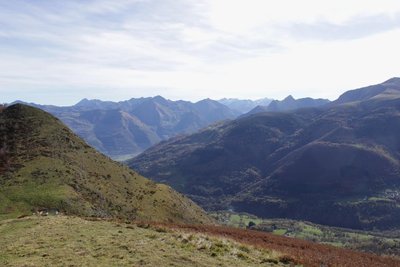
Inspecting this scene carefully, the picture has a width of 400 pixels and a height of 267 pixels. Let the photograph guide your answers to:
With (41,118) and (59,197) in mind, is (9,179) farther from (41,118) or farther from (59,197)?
(41,118)

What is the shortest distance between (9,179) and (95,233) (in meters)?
42.8

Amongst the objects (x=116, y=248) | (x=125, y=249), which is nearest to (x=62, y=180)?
(x=116, y=248)

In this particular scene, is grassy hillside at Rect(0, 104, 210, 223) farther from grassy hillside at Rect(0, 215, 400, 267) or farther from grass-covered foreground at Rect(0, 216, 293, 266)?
grass-covered foreground at Rect(0, 216, 293, 266)

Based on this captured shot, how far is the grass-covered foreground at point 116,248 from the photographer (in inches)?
987

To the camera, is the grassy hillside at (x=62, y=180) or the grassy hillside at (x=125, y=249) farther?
the grassy hillside at (x=62, y=180)

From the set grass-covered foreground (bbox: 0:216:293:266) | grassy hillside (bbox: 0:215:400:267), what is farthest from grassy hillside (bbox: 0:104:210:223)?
grass-covered foreground (bbox: 0:216:293:266)

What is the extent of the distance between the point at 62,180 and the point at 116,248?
49283 millimetres

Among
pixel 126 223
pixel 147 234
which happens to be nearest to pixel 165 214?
pixel 126 223

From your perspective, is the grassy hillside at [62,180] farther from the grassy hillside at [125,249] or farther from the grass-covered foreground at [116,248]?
the grass-covered foreground at [116,248]

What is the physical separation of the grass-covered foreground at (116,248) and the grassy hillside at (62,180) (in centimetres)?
2567

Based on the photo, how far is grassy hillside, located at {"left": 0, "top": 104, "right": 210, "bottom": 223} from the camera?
63.7 metres

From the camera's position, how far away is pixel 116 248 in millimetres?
28156

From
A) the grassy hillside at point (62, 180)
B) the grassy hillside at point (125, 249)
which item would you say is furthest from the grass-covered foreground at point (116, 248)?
the grassy hillside at point (62, 180)

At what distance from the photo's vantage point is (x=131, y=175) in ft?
330
